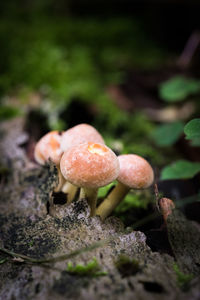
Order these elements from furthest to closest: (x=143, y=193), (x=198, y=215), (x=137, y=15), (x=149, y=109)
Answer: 1. (x=137, y=15)
2. (x=149, y=109)
3. (x=143, y=193)
4. (x=198, y=215)

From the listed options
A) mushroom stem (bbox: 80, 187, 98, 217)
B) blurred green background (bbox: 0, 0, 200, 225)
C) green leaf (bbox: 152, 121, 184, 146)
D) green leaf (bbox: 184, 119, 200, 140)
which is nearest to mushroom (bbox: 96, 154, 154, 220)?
mushroom stem (bbox: 80, 187, 98, 217)

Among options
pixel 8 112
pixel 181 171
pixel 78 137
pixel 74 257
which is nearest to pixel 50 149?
pixel 78 137

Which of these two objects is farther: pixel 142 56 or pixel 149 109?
pixel 142 56

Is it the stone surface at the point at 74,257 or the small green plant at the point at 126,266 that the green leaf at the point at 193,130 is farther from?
the small green plant at the point at 126,266

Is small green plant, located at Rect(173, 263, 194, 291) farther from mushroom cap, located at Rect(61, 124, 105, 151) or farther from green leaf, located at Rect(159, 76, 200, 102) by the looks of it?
green leaf, located at Rect(159, 76, 200, 102)

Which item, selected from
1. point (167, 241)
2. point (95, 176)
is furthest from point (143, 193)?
point (95, 176)

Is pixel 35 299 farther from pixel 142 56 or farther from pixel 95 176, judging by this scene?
pixel 142 56

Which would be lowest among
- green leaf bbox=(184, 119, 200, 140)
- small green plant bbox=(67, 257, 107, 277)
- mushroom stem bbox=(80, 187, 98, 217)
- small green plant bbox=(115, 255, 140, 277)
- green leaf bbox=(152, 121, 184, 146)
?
green leaf bbox=(152, 121, 184, 146)

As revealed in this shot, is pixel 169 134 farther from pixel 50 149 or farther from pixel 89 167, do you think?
pixel 89 167
